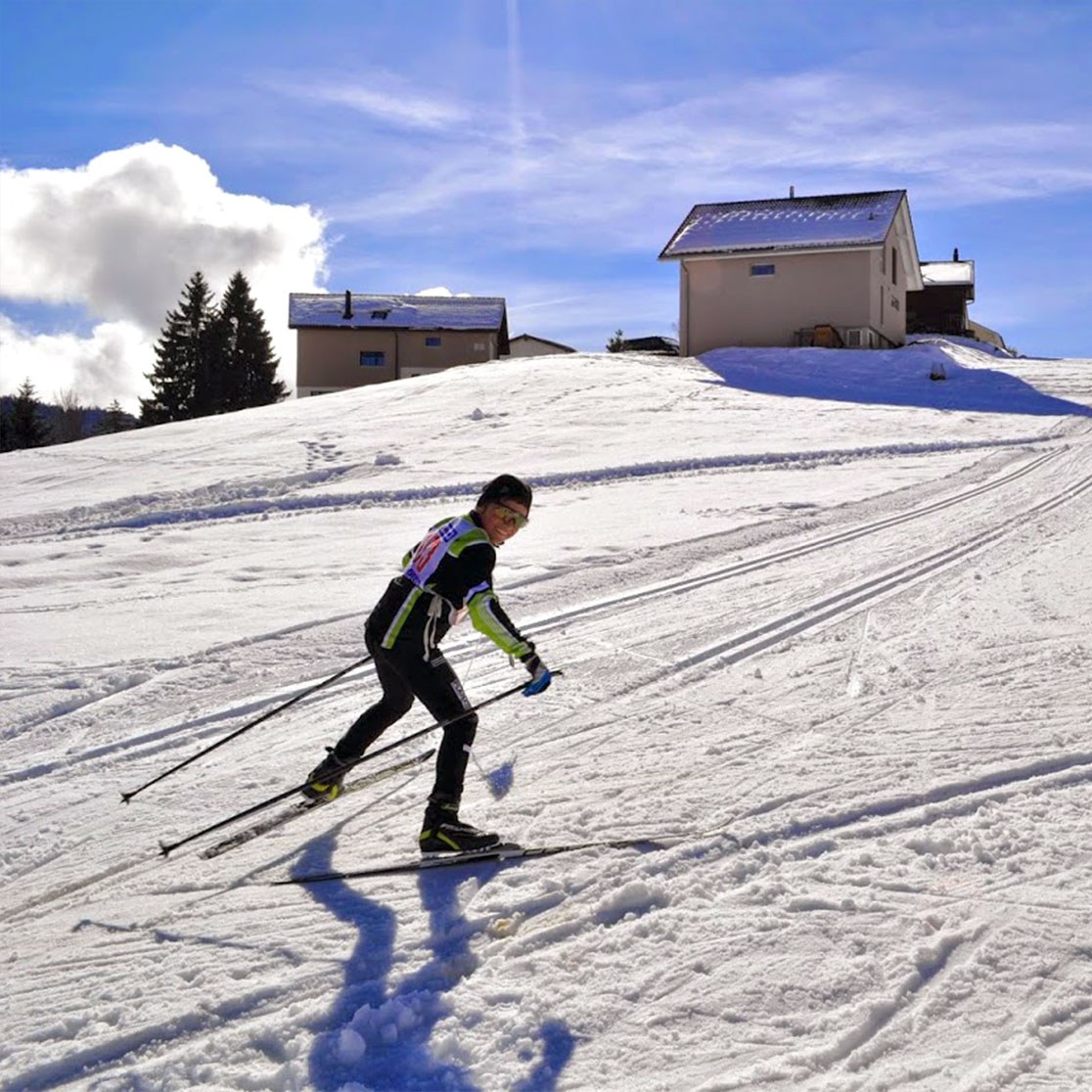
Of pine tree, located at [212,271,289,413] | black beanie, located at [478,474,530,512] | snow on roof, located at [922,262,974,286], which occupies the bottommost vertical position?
black beanie, located at [478,474,530,512]

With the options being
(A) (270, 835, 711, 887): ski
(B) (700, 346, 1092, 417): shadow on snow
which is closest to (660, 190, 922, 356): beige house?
(B) (700, 346, 1092, 417): shadow on snow

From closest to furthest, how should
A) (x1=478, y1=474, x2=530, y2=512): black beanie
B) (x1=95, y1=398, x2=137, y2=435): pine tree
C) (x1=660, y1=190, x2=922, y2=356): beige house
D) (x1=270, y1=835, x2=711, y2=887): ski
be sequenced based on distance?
(x1=270, y1=835, x2=711, y2=887): ski < (x1=478, y1=474, x2=530, y2=512): black beanie < (x1=660, y1=190, x2=922, y2=356): beige house < (x1=95, y1=398, x2=137, y2=435): pine tree

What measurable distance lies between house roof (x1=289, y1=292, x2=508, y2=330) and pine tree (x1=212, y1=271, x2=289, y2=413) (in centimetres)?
411

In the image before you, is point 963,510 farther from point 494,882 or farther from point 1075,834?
point 494,882

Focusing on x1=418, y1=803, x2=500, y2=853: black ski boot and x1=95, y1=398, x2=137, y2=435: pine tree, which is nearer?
x1=418, y1=803, x2=500, y2=853: black ski boot

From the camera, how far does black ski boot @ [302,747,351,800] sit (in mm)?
5191

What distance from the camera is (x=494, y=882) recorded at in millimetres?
4473

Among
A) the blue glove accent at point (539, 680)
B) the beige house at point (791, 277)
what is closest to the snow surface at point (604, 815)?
the blue glove accent at point (539, 680)

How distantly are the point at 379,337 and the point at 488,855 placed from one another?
4389cm

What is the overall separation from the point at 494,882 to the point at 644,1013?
1.07 m

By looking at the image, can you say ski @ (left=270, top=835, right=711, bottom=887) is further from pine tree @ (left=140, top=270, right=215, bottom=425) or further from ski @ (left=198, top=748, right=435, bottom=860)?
pine tree @ (left=140, top=270, right=215, bottom=425)

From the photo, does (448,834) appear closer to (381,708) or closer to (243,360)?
(381,708)

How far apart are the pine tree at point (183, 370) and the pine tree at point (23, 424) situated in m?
4.89

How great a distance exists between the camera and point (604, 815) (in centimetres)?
505
